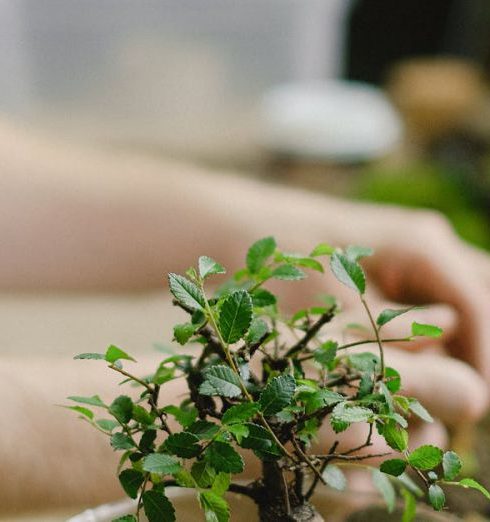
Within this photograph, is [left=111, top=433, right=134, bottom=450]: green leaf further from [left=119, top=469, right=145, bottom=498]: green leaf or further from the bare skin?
the bare skin

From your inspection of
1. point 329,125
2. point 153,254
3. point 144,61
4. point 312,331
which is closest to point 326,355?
point 312,331

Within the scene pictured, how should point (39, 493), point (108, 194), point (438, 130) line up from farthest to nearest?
1. point (438, 130)
2. point (108, 194)
3. point (39, 493)

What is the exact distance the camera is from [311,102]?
1.55 meters

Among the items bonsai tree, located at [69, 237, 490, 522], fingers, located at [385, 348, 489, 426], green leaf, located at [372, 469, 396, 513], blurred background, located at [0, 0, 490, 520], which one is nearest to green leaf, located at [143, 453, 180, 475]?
bonsai tree, located at [69, 237, 490, 522]

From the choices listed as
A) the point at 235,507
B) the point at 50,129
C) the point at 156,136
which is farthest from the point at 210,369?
the point at 50,129

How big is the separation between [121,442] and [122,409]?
2 cm

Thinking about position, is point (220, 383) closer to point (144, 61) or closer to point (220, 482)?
point (220, 482)

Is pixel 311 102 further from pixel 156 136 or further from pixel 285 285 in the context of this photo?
pixel 285 285

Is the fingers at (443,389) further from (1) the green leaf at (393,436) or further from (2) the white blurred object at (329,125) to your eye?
(2) the white blurred object at (329,125)

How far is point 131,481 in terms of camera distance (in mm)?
245

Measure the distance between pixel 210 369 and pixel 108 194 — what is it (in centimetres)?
56

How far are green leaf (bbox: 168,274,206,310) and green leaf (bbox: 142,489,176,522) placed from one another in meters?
0.06

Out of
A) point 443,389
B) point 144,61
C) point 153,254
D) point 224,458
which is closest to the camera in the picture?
point 224,458

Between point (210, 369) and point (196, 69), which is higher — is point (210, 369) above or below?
above
